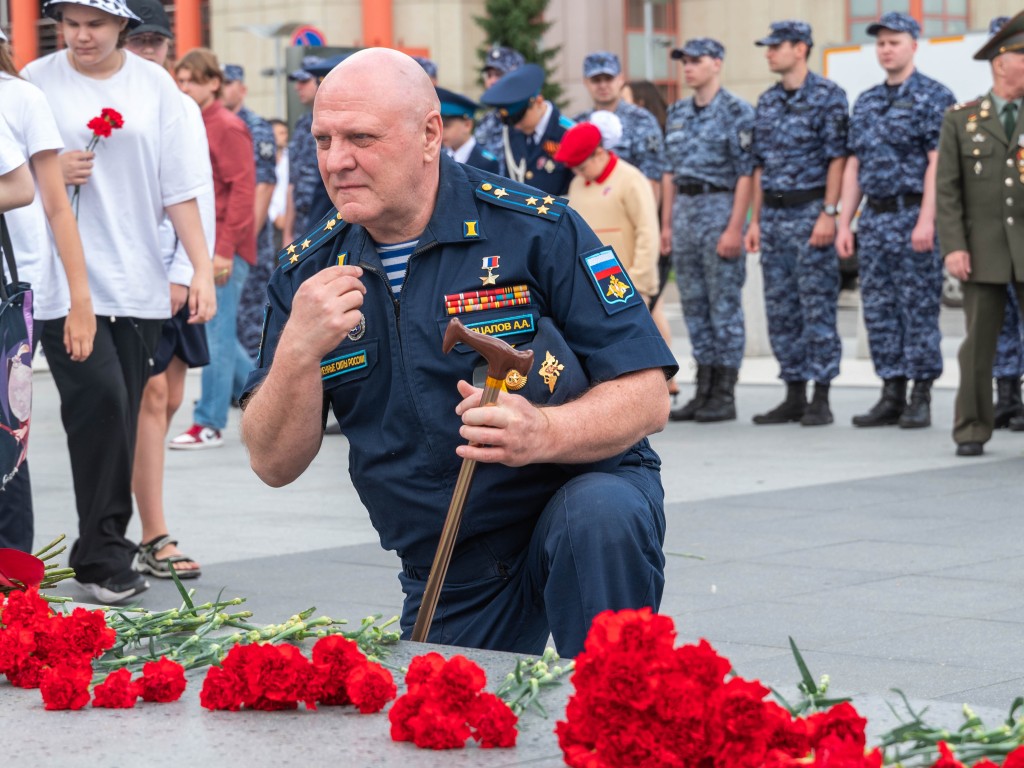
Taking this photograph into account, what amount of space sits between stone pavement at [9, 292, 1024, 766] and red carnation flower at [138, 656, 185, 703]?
41 mm

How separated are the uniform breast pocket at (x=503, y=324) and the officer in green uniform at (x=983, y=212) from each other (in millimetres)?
5908

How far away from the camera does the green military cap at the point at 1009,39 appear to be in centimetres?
920

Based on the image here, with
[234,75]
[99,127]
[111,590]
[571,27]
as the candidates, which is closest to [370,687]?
[111,590]

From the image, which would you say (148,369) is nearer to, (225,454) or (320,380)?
(320,380)

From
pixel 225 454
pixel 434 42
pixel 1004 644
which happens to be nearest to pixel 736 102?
pixel 225 454

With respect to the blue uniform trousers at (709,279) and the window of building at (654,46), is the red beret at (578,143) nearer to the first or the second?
the blue uniform trousers at (709,279)

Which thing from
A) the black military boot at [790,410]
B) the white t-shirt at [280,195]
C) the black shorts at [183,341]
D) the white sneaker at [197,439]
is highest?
the black shorts at [183,341]

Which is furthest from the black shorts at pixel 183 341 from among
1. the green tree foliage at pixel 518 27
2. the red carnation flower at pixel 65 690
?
Answer: the green tree foliage at pixel 518 27

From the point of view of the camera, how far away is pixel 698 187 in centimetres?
1165

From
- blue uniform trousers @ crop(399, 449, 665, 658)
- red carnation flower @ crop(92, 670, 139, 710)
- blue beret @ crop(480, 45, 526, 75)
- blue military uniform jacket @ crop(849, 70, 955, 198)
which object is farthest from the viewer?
blue beret @ crop(480, 45, 526, 75)

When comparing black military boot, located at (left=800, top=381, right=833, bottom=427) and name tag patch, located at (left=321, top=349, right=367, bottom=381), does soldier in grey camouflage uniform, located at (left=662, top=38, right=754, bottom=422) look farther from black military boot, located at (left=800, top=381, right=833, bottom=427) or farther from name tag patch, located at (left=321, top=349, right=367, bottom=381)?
name tag patch, located at (left=321, top=349, right=367, bottom=381)

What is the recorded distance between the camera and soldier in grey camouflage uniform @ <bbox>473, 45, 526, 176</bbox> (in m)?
10.8

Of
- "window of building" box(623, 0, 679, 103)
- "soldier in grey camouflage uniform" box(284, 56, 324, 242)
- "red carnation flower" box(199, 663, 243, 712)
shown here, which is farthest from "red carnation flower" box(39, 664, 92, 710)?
"window of building" box(623, 0, 679, 103)

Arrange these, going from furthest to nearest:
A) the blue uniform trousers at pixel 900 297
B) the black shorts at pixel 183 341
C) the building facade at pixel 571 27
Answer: the building facade at pixel 571 27, the blue uniform trousers at pixel 900 297, the black shorts at pixel 183 341
